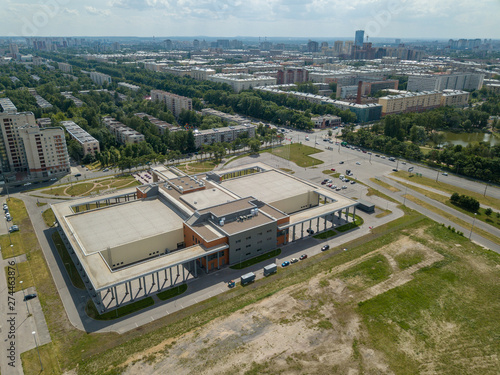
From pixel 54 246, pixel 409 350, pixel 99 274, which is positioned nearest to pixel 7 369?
pixel 99 274

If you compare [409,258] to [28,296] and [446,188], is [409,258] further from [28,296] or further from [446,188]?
[28,296]

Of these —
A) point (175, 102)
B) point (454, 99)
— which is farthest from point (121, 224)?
point (454, 99)

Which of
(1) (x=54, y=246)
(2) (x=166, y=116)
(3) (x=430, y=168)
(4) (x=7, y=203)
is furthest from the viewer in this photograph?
(2) (x=166, y=116)

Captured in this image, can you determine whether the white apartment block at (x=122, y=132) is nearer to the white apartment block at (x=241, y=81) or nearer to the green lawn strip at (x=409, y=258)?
the green lawn strip at (x=409, y=258)

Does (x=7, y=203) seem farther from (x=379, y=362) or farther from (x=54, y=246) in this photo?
(x=379, y=362)

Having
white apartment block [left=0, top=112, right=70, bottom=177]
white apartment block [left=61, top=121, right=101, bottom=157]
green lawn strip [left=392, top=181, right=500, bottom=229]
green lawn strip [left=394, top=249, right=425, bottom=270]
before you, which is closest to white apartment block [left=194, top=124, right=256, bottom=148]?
white apartment block [left=61, top=121, right=101, bottom=157]

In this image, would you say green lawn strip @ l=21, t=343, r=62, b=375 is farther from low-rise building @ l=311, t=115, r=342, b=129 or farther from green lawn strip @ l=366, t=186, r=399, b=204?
low-rise building @ l=311, t=115, r=342, b=129
